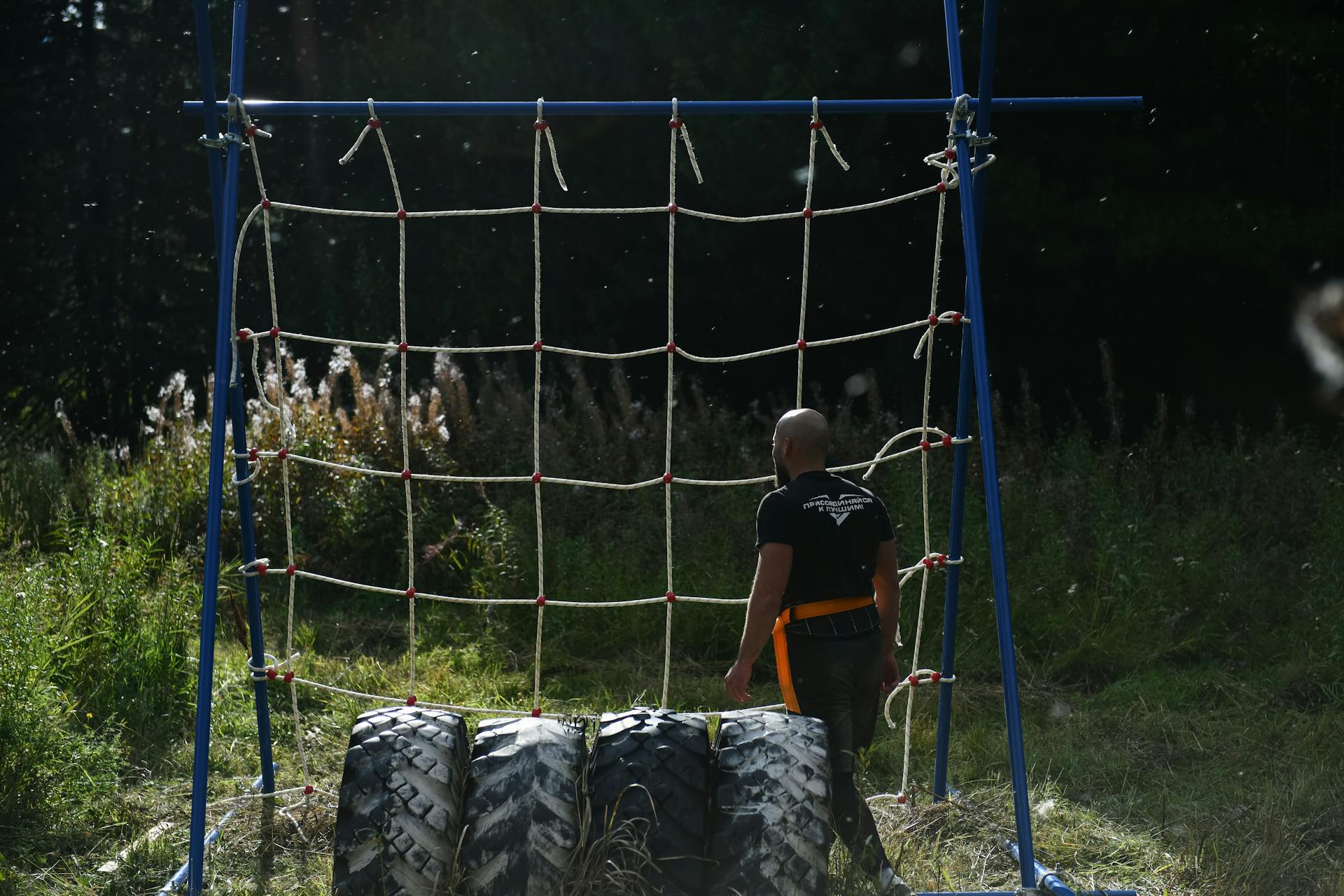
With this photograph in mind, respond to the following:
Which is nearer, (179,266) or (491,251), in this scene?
(491,251)

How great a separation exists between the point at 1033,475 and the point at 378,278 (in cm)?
575

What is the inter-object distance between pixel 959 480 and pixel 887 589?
505 millimetres

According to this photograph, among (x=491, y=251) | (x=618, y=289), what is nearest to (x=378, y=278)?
(x=491, y=251)

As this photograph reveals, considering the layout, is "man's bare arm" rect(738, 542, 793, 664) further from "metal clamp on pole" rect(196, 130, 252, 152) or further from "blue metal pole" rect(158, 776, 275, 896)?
"metal clamp on pole" rect(196, 130, 252, 152)

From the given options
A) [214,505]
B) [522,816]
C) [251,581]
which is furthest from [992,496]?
[251,581]

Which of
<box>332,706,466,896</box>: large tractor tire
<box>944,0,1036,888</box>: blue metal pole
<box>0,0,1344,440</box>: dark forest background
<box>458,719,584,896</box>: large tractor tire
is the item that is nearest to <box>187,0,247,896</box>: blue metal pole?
<box>332,706,466,896</box>: large tractor tire

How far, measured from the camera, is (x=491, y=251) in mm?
9719

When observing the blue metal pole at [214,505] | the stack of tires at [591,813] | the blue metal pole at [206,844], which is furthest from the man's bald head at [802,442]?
the blue metal pole at [206,844]

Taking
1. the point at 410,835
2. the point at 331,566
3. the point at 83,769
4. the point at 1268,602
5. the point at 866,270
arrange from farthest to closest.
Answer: the point at 866,270 → the point at 331,566 → the point at 1268,602 → the point at 83,769 → the point at 410,835

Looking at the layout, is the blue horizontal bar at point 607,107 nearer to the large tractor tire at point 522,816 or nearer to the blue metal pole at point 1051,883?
the large tractor tire at point 522,816

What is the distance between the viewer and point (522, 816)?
272 cm

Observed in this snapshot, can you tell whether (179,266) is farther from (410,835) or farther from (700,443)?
(410,835)

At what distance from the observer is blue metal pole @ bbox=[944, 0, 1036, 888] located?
2846mm

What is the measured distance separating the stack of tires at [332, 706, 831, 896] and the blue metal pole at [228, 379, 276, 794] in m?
0.89
